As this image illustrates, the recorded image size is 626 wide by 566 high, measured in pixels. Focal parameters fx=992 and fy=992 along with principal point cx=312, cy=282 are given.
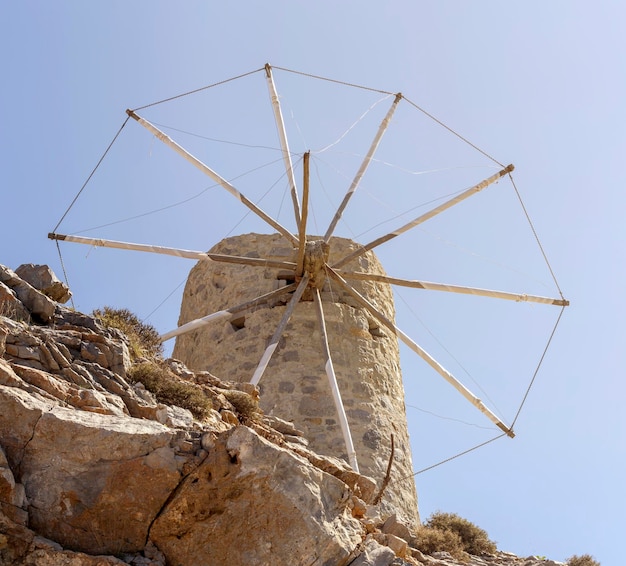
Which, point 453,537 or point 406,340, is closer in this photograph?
point 453,537

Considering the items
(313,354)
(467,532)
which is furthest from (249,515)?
(313,354)

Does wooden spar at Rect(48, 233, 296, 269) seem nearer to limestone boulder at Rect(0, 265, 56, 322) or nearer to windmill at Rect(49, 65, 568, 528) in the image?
windmill at Rect(49, 65, 568, 528)

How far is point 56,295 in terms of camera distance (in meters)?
7.03

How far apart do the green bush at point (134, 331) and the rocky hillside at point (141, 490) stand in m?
1.09

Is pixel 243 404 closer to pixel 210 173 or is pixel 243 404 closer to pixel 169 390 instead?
pixel 169 390

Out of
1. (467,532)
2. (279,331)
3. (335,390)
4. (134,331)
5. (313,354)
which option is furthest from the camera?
(313,354)

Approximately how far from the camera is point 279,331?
1101 cm

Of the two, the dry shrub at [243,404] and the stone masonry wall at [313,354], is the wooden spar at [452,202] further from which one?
the dry shrub at [243,404]

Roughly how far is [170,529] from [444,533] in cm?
447

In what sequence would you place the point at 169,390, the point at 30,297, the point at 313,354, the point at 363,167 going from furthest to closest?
the point at 363,167 → the point at 313,354 → the point at 30,297 → the point at 169,390

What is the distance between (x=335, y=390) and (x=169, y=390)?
4174 mm

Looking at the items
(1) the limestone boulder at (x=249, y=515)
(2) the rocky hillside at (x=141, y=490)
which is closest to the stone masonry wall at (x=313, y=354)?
(2) the rocky hillside at (x=141, y=490)

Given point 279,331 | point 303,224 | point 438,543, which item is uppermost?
point 303,224

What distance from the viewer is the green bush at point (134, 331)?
6.99 metres
